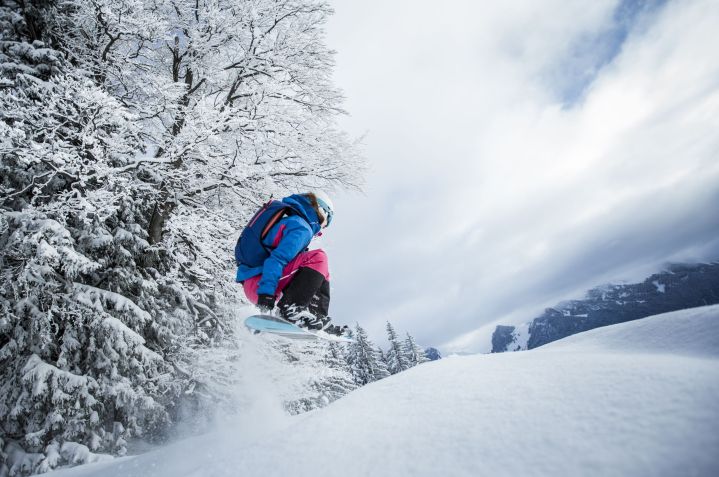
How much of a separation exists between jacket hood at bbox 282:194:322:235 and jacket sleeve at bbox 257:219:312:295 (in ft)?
0.55

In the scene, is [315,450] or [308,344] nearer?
[315,450]

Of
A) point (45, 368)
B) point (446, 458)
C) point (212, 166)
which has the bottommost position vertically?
point (446, 458)

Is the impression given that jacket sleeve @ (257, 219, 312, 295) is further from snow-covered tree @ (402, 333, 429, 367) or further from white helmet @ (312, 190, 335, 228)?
snow-covered tree @ (402, 333, 429, 367)

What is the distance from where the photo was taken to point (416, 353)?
31.1m

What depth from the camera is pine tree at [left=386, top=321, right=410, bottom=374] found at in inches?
1205

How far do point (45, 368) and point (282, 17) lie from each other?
257 inches

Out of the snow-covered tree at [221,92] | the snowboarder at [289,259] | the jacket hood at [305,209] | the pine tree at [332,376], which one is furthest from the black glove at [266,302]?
the pine tree at [332,376]

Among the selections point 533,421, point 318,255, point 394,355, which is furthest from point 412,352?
point 533,421

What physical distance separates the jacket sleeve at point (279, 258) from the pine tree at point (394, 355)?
2961cm

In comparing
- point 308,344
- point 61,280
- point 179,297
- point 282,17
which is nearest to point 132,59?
point 282,17

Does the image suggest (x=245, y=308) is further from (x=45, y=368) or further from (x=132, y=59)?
(x=132, y=59)

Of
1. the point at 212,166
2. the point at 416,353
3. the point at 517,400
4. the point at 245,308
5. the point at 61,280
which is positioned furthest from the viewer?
the point at 416,353

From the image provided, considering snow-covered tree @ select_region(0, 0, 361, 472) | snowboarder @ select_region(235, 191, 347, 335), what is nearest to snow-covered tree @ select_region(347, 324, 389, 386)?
snow-covered tree @ select_region(0, 0, 361, 472)

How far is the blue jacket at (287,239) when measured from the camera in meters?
3.02
